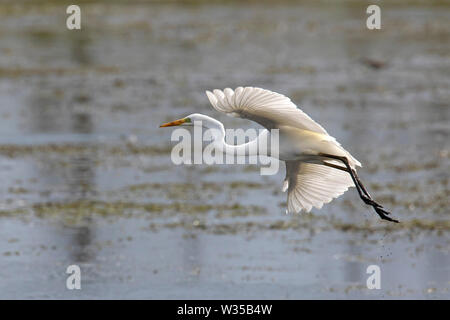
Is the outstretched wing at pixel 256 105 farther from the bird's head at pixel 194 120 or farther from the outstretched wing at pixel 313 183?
the outstretched wing at pixel 313 183

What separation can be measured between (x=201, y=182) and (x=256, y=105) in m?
9.07

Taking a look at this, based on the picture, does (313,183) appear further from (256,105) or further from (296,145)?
(256,105)

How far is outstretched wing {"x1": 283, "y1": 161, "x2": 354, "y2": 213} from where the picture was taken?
9734mm

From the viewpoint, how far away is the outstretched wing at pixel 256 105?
791cm

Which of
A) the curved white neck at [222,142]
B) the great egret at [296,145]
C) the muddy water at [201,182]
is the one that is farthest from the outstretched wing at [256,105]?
the muddy water at [201,182]

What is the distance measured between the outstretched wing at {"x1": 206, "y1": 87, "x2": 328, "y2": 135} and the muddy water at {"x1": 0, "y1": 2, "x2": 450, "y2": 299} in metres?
3.82

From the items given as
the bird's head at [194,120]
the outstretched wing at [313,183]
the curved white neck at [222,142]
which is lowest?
the outstretched wing at [313,183]

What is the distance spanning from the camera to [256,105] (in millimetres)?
8055

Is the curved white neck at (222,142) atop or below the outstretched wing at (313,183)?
atop

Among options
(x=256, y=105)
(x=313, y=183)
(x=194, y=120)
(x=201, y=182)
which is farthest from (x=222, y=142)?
(x=201, y=182)

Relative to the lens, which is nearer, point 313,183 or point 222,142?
point 222,142
